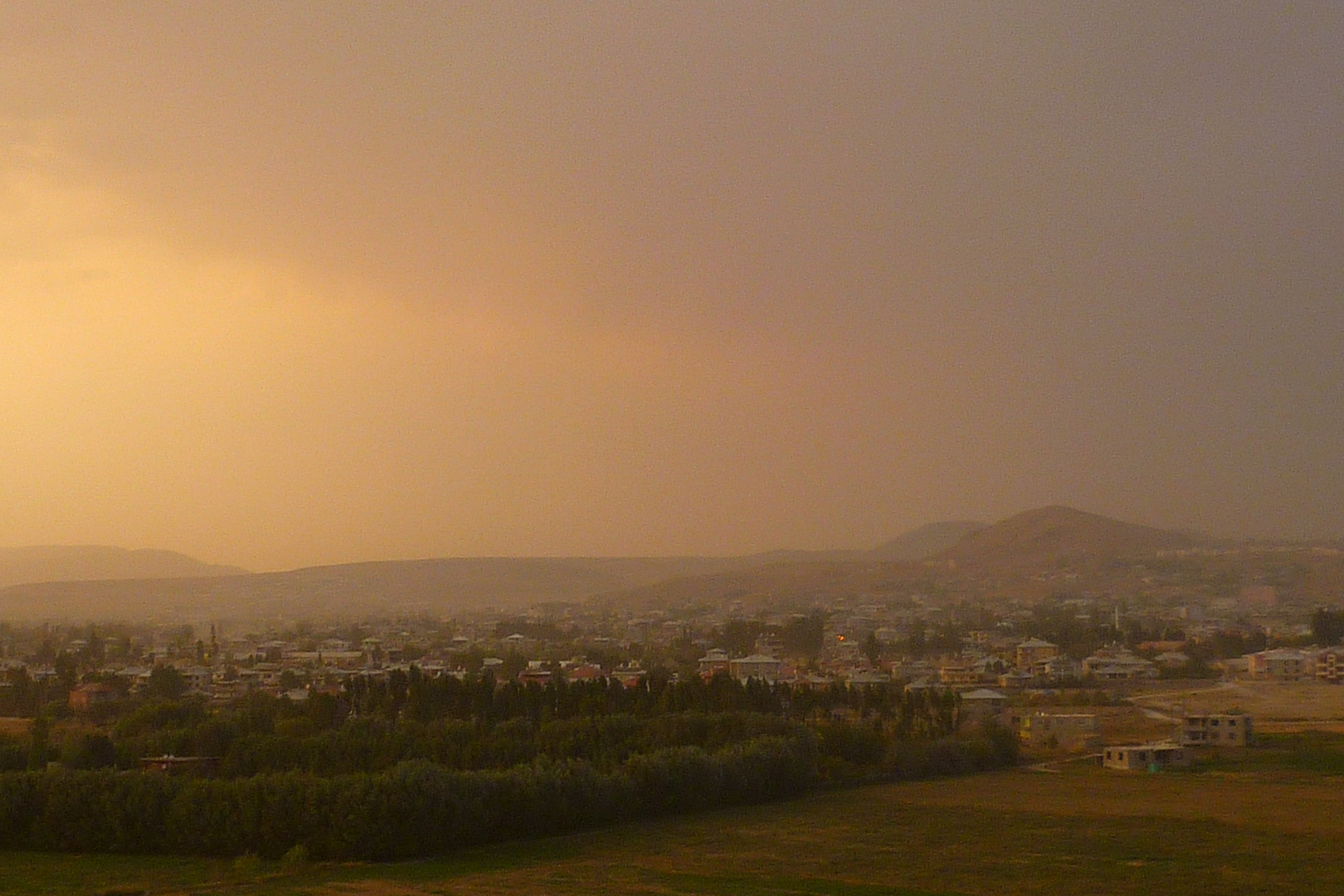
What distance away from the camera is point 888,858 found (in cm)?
2164

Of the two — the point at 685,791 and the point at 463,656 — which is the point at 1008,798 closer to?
the point at 685,791

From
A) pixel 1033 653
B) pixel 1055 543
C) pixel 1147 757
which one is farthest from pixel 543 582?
pixel 1147 757

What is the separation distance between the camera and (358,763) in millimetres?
28125

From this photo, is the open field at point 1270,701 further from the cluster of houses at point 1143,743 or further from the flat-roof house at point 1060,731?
the flat-roof house at point 1060,731

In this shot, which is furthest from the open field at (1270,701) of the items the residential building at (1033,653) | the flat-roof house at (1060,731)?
the residential building at (1033,653)

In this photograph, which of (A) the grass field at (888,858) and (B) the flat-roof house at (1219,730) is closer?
(A) the grass field at (888,858)

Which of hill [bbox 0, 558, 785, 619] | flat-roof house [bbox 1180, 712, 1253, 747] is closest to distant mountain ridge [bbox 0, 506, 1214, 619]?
hill [bbox 0, 558, 785, 619]

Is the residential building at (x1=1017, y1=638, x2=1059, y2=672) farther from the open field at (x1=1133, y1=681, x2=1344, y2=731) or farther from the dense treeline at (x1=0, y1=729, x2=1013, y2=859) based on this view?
the dense treeline at (x1=0, y1=729, x2=1013, y2=859)

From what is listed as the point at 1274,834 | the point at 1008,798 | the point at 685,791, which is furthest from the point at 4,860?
the point at 1274,834

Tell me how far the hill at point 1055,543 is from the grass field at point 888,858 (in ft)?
384

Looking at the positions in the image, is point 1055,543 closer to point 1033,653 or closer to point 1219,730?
point 1033,653

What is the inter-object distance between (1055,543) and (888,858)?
13841 cm

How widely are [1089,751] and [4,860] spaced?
24.4 meters

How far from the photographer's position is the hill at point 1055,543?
144875mm
